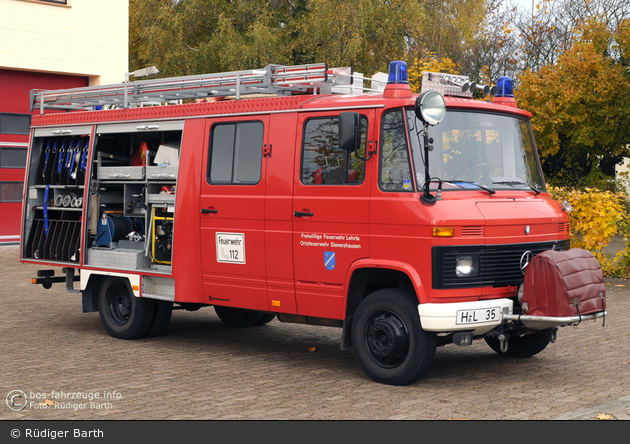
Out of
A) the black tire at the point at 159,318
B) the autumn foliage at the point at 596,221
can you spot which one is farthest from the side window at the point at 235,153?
the autumn foliage at the point at 596,221

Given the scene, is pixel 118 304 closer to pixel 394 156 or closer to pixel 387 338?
pixel 387 338

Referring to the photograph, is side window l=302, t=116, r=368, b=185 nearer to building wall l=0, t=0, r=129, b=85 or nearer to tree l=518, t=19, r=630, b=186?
building wall l=0, t=0, r=129, b=85

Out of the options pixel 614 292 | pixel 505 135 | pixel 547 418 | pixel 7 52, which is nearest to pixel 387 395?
pixel 547 418

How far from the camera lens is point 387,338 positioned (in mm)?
6930

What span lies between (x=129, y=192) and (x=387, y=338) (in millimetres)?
4207

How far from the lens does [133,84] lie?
967 cm

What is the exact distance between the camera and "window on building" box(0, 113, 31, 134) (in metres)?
20.1

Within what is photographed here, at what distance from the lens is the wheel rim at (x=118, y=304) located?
9516 mm

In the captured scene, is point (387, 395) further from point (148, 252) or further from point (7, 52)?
point (7, 52)

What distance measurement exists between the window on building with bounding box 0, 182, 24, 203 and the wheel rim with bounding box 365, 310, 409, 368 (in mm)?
15833

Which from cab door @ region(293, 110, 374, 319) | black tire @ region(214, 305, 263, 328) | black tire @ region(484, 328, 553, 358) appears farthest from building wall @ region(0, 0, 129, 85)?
black tire @ region(484, 328, 553, 358)

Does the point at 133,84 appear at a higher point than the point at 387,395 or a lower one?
higher

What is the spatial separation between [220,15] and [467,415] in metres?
25.9

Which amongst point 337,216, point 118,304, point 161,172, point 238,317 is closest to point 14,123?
point 118,304
